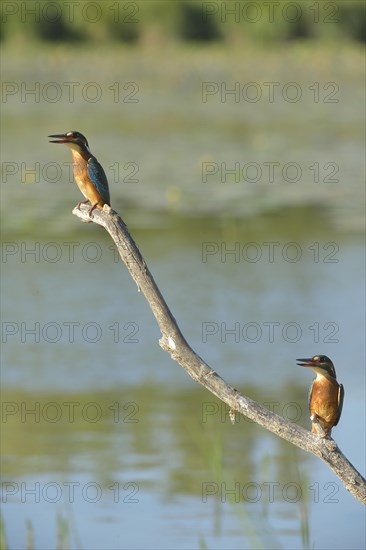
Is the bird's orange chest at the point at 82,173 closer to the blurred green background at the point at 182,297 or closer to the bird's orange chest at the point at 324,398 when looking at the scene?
the bird's orange chest at the point at 324,398

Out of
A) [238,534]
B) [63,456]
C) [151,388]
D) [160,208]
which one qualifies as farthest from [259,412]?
[160,208]

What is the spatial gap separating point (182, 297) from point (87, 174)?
6.12 meters

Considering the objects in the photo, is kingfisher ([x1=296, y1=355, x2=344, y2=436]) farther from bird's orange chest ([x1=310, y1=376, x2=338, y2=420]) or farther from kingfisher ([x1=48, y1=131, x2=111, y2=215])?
kingfisher ([x1=48, y1=131, x2=111, y2=215])

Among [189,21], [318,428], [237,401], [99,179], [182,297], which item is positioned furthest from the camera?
[189,21]

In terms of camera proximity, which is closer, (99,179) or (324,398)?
(324,398)

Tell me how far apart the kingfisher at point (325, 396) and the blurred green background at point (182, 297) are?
1.65 metres

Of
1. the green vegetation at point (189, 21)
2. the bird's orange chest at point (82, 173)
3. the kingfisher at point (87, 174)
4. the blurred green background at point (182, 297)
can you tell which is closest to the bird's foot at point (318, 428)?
the kingfisher at point (87, 174)

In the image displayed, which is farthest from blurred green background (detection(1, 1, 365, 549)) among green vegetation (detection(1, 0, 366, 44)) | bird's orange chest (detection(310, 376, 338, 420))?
green vegetation (detection(1, 0, 366, 44))

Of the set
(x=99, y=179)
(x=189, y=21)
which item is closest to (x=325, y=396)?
(x=99, y=179)

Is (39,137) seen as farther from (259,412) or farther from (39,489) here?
(259,412)

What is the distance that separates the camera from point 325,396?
456 centimetres

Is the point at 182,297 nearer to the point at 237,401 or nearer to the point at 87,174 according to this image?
the point at 87,174

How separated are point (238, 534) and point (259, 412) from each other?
9.53ft

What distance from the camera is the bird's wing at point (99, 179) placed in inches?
204
